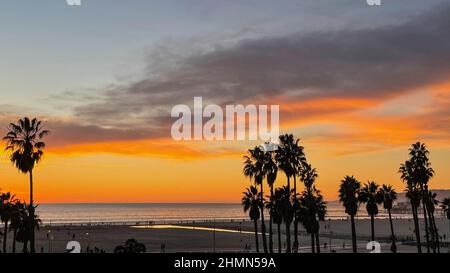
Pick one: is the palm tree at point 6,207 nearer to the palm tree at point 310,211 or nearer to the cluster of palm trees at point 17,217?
the cluster of palm trees at point 17,217

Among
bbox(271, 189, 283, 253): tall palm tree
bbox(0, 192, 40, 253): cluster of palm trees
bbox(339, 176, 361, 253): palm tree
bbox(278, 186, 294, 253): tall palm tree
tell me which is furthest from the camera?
bbox(339, 176, 361, 253): palm tree

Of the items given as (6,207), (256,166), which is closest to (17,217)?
(6,207)

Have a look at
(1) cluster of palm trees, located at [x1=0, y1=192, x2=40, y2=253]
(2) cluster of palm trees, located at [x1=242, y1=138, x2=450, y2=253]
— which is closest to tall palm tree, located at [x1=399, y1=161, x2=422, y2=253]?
(2) cluster of palm trees, located at [x1=242, y1=138, x2=450, y2=253]

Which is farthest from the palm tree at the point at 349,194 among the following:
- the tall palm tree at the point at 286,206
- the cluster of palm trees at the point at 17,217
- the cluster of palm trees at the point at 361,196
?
the cluster of palm trees at the point at 17,217

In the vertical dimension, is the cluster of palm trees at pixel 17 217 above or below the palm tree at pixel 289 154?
below

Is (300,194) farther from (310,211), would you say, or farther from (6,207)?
(6,207)

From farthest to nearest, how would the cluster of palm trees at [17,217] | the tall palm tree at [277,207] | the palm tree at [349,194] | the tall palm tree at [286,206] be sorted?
the palm tree at [349,194] → the tall palm tree at [277,207] → the tall palm tree at [286,206] → the cluster of palm trees at [17,217]

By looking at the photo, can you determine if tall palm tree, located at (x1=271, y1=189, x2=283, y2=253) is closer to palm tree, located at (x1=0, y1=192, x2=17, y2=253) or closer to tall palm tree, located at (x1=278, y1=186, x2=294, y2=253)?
tall palm tree, located at (x1=278, y1=186, x2=294, y2=253)

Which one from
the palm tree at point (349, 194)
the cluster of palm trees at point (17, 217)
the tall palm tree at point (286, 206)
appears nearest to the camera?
the cluster of palm trees at point (17, 217)

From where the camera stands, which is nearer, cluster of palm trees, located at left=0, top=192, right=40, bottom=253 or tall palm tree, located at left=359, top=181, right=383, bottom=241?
cluster of palm trees, located at left=0, top=192, right=40, bottom=253
